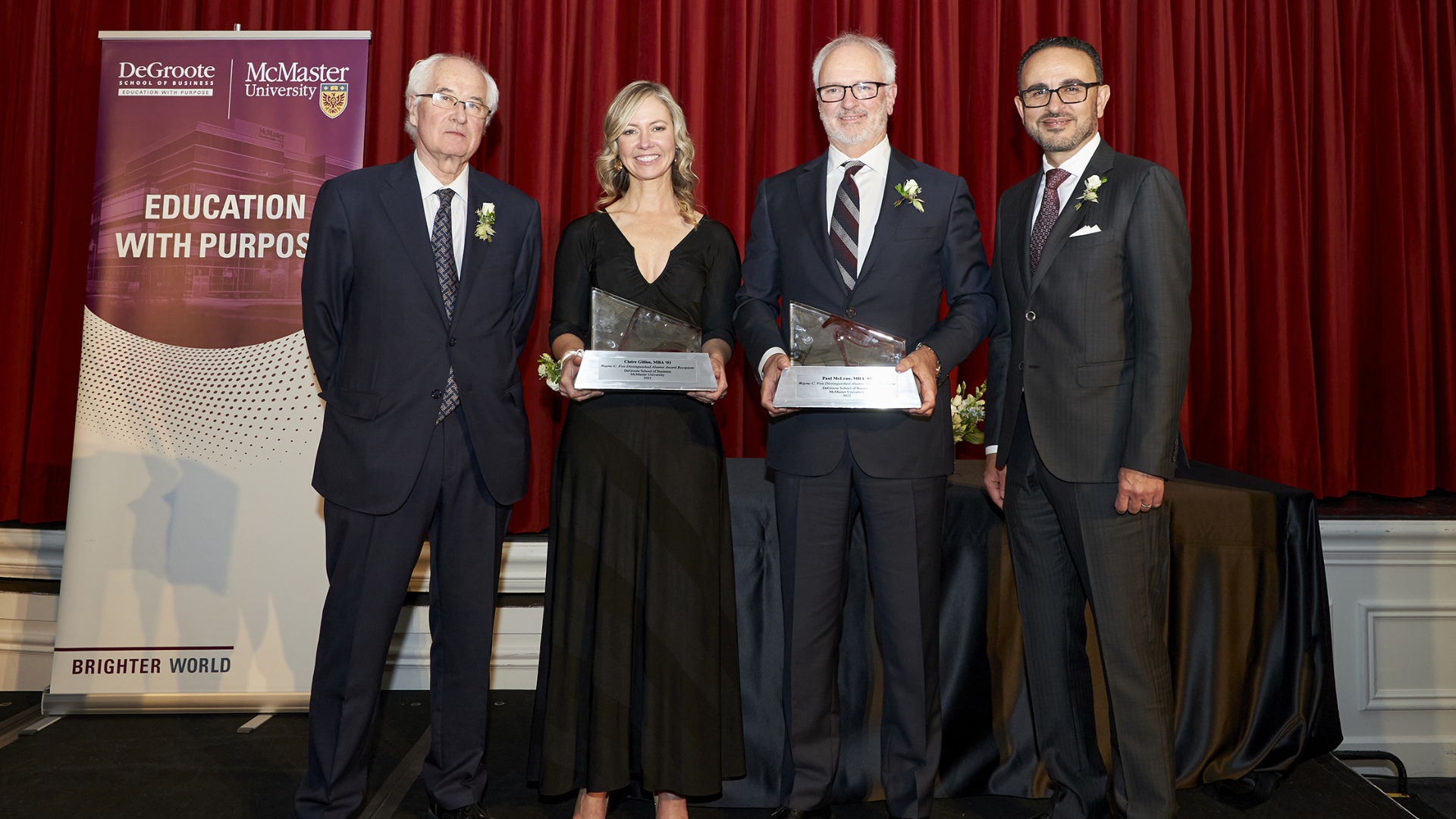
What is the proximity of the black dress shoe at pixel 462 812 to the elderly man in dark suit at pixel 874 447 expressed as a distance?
815 millimetres

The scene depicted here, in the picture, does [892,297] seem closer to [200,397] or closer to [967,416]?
[967,416]

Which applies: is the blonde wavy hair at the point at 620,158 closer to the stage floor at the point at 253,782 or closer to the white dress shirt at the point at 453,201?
the white dress shirt at the point at 453,201

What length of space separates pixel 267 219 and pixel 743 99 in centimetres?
211

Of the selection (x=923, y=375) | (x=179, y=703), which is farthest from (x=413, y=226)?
(x=179, y=703)

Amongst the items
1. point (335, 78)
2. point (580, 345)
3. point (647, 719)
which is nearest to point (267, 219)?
point (335, 78)

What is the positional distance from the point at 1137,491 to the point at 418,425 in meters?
1.78

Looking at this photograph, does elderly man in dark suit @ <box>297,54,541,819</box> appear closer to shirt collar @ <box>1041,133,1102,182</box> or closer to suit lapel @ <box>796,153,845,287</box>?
suit lapel @ <box>796,153,845,287</box>

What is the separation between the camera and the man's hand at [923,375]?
6.40 feet

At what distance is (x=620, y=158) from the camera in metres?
2.25

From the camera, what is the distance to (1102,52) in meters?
3.98

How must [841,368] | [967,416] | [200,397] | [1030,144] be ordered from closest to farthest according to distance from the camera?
[841,368] → [967,416] → [200,397] → [1030,144]

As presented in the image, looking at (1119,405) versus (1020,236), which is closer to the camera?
(1119,405)

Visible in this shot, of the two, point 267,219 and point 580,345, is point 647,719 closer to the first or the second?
point 580,345

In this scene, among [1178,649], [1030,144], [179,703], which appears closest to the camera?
[1178,649]
